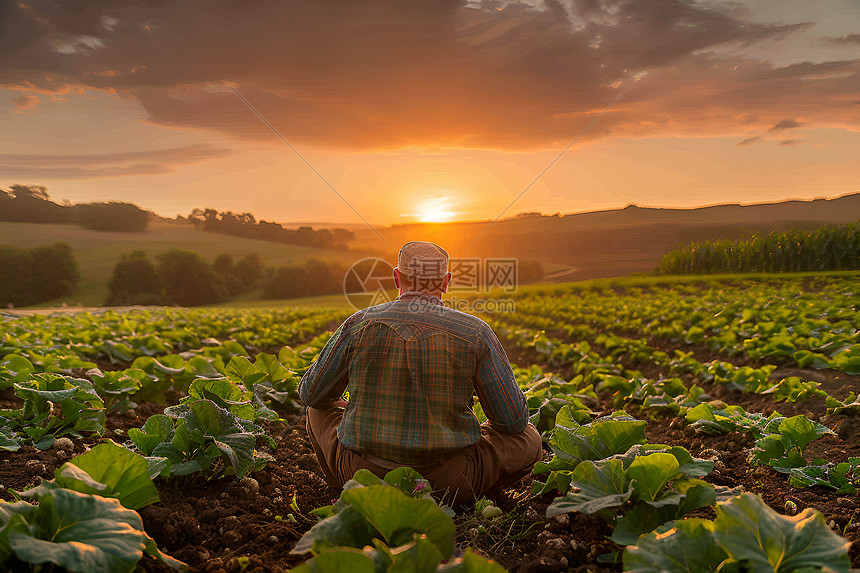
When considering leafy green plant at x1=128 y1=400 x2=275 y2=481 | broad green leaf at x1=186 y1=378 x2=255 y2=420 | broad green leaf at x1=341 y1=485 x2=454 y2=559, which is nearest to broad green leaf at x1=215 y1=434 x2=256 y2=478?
leafy green plant at x1=128 y1=400 x2=275 y2=481

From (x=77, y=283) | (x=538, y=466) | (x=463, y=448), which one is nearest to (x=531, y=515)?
(x=538, y=466)

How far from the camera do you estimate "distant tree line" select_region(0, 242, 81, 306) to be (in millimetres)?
38812

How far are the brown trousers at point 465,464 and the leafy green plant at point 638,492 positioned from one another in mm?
780

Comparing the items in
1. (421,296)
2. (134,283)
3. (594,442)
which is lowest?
(134,283)

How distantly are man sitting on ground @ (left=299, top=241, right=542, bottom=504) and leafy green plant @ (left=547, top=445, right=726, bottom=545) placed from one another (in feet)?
2.48

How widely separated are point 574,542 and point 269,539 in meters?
1.53

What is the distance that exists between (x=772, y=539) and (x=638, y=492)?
629 mm

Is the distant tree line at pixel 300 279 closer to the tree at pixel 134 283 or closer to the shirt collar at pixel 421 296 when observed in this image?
the tree at pixel 134 283

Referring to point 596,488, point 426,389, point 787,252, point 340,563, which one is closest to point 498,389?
point 426,389

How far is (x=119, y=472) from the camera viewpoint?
2178 mm

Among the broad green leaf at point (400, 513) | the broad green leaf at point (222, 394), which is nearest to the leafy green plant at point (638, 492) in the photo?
the broad green leaf at point (400, 513)

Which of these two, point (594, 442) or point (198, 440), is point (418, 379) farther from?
point (198, 440)

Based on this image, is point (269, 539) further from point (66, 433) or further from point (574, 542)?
point (66, 433)

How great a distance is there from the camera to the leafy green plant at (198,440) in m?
2.88
